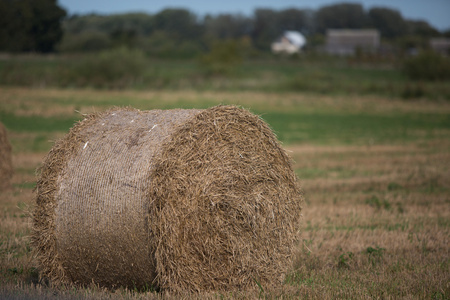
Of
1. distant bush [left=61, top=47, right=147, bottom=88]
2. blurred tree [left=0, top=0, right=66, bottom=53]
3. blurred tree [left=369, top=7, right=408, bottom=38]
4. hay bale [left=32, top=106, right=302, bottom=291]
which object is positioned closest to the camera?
hay bale [left=32, top=106, right=302, bottom=291]

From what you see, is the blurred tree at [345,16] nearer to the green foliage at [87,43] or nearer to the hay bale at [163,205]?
the green foliage at [87,43]

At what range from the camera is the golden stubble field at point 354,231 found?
5859 millimetres

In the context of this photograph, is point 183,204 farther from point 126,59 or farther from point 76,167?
point 126,59

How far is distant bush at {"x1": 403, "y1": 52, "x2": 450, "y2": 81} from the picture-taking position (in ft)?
206

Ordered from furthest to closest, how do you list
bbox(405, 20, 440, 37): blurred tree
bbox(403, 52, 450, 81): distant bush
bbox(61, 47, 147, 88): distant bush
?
bbox(405, 20, 440, 37): blurred tree < bbox(403, 52, 450, 81): distant bush < bbox(61, 47, 147, 88): distant bush

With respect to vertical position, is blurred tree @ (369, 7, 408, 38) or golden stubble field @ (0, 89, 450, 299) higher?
blurred tree @ (369, 7, 408, 38)

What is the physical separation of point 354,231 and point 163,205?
452cm

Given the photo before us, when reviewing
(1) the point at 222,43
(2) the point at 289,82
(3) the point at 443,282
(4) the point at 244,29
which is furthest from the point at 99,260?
(4) the point at 244,29

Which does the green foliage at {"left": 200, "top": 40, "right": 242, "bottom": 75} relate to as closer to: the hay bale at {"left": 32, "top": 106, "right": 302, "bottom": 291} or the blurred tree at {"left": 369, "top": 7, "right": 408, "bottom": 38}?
the hay bale at {"left": 32, "top": 106, "right": 302, "bottom": 291}

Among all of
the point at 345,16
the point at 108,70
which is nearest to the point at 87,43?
the point at 108,70

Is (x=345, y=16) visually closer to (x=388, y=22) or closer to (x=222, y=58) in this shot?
(x=388, y=22)

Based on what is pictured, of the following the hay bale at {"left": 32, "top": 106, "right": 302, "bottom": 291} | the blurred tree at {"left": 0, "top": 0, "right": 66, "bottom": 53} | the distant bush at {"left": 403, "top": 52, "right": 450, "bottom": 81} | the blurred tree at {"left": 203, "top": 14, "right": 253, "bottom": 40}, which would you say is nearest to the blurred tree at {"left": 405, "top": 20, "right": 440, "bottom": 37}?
the blurred tree at {"left": 203, "top": 14, "right": 253, "bottom": 40}

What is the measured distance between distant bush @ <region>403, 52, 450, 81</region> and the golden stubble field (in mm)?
47890

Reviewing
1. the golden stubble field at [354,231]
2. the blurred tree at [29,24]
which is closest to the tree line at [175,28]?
the blurred tree at [29,24]
